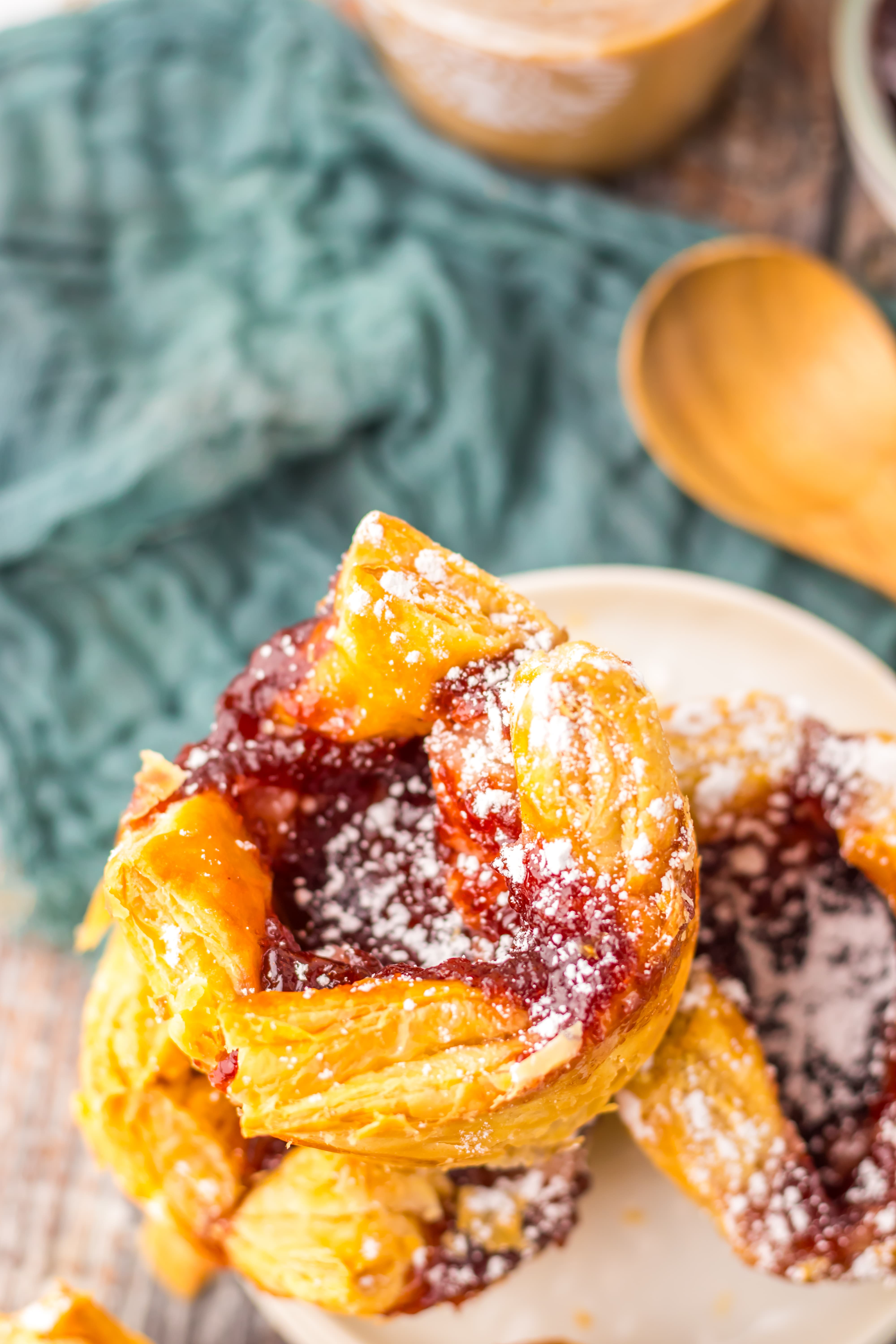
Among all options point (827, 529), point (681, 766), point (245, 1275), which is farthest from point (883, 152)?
point (245, 1275)

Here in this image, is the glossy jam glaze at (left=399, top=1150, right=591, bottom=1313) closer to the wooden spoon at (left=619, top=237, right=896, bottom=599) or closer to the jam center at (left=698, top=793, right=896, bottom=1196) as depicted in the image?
the jam center at (left=698, top=793, right=896, bottom=1196)

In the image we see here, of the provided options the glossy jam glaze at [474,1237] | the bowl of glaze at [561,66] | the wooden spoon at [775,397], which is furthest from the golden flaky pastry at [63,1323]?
the bowl of glaze at [561,66]

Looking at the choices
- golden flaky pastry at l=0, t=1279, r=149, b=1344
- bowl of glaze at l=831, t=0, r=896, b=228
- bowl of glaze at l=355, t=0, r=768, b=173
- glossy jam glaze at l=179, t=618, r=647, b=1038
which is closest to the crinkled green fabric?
bowl of glaze at l=355, t=0, r=768, b=173

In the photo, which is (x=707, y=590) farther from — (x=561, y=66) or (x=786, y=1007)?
(x=561, y=66)

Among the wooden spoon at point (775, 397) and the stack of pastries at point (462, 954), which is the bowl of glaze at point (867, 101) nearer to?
the wooden spoon at point (775, 397)

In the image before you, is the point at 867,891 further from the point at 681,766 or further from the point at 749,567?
the point at 749,567

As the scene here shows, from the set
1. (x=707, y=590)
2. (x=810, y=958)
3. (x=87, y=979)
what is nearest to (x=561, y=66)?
(x=707, y=590)
